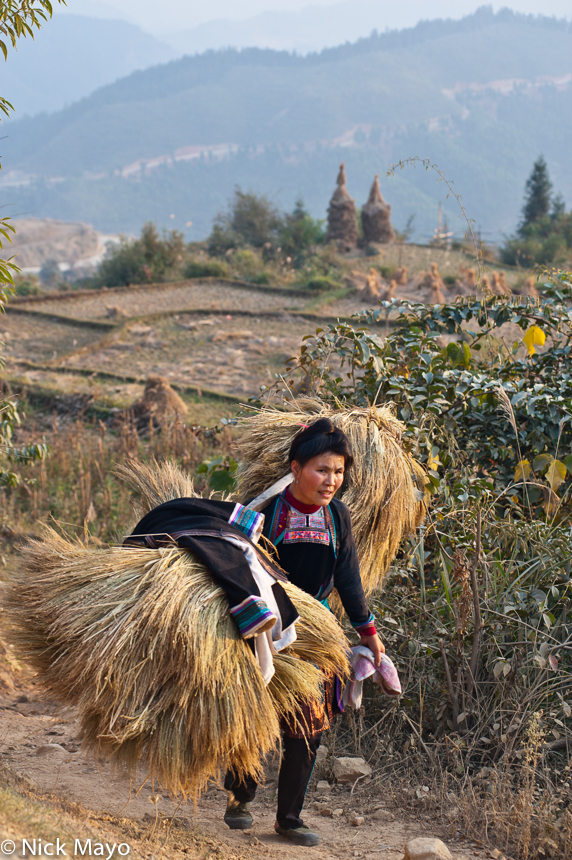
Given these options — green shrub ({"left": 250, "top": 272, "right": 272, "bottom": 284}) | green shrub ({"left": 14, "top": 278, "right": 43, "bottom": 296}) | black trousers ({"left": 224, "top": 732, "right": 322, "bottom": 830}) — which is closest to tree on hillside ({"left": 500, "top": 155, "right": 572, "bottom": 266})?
green shrub ({"left": 250, "top": 272, "right": 272, "bottom": 284})

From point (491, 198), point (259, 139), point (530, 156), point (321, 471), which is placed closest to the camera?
point (321, 471)

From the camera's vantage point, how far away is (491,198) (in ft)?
458

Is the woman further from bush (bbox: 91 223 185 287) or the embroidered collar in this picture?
bush (bbox: 91 223 185 287)

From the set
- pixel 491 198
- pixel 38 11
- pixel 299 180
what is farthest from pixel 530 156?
pixel 38 11

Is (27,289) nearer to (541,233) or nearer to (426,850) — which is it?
(426,850)

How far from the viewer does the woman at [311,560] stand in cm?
214

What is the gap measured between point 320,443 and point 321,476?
102 millimetres

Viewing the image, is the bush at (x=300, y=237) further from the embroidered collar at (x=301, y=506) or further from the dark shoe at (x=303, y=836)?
the dark shoe at (x=303, y=836)

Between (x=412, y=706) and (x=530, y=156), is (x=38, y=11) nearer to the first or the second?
(x=412, y=706)

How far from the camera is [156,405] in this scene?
716cm

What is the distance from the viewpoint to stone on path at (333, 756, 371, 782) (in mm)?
2570

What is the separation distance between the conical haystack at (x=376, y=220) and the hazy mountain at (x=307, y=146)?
375 feet

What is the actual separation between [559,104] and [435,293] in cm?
18357

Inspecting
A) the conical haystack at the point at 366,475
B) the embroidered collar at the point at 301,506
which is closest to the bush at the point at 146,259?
the conical haystack at the point at 366,475
